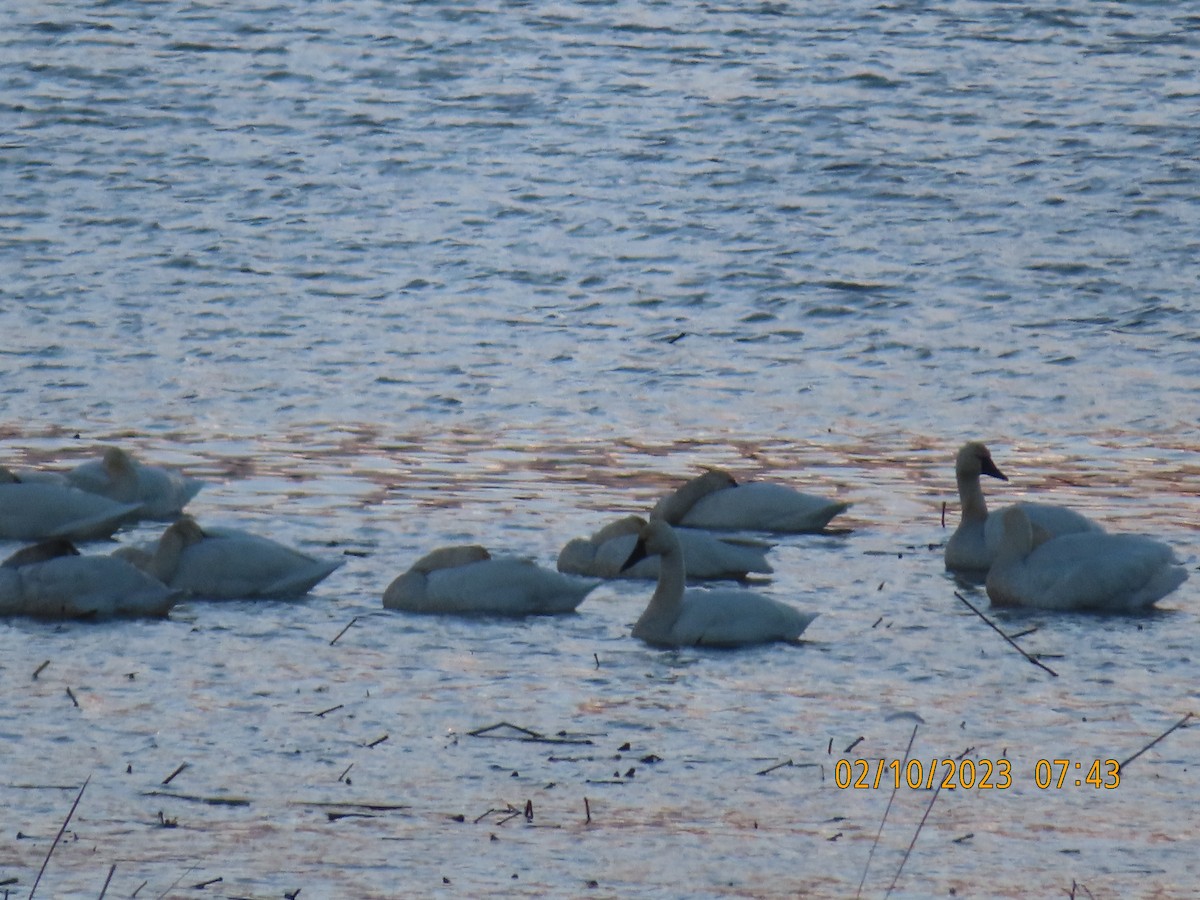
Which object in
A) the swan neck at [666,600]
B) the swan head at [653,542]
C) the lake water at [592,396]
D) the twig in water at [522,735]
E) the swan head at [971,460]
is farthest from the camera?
the swan head at [971,460]

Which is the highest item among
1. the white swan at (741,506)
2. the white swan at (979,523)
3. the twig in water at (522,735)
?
the twig in water at (522,735)

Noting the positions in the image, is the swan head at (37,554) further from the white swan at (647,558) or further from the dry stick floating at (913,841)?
the dry stick floating at (913,841)

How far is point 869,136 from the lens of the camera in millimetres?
20906

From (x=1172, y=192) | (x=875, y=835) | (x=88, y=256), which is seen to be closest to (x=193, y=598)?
(x=875, y=835)

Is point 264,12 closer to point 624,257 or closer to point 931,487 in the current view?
point 624,257

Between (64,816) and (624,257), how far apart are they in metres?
12.3

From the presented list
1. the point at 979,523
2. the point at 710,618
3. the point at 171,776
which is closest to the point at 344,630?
the point at 710,618

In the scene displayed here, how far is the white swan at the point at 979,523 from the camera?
934 cm

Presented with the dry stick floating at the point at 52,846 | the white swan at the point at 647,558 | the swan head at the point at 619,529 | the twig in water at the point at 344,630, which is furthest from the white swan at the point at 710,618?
the dry stick floating at the point at 52,846

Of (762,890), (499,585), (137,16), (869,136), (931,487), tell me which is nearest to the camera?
(762,890)

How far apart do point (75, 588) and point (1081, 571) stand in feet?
12.5

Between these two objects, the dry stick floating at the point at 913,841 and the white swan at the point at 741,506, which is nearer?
the dry stick floating at the point at 913,841
